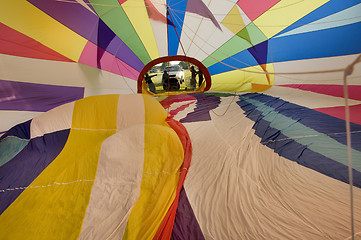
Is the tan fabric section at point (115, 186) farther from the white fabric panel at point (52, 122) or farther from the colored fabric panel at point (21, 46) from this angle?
the colored fabric panel at point (21, 46)

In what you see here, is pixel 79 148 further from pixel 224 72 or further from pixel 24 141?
pixel 224 72

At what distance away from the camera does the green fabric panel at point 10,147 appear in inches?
36.1

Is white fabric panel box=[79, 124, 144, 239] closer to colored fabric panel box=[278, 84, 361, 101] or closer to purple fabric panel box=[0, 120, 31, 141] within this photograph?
purple fabric panel box=[0, 120, 31, 141]

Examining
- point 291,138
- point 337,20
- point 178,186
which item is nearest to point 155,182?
point 178,186

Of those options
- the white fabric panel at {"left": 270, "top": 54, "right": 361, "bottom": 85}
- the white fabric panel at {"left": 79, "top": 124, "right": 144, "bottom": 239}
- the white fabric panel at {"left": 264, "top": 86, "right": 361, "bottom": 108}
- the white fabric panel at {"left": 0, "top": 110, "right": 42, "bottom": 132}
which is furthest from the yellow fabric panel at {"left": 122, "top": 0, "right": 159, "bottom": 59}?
the white fabric panel at {"left": 264, "top": 86, "right": 361, "bottom": 108}

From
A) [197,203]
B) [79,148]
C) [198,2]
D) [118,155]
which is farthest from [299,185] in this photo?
[198,2]

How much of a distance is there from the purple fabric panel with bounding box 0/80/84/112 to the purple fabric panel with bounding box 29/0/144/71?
62 centimetres

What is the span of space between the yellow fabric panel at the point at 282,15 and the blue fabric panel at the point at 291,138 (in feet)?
2.86

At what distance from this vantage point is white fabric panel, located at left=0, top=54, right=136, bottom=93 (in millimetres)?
1469

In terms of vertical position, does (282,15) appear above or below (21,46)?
above

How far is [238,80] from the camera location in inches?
104

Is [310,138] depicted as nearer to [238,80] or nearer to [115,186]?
[115,186]

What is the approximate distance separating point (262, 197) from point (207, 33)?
7.03 ft

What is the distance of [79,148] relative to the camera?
1014 mm
